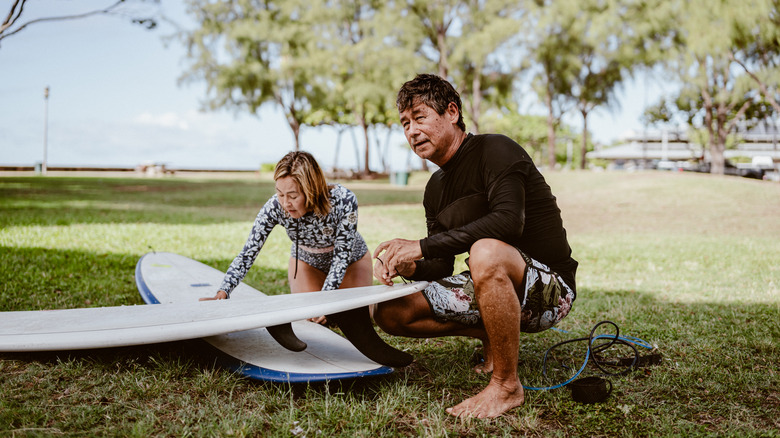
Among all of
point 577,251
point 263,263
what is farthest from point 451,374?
point 577,251

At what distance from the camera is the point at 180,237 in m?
7.93

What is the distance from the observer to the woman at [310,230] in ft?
10.4

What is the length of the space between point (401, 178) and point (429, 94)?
23010 millimetres

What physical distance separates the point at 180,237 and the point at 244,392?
19.2 feet

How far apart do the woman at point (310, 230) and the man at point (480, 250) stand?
819 millimetres

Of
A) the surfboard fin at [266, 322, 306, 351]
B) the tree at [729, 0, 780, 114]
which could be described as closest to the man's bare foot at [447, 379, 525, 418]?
the surfboard fin at [266, 322, 306, 351]

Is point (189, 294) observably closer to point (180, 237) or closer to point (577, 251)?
point (180, 237)

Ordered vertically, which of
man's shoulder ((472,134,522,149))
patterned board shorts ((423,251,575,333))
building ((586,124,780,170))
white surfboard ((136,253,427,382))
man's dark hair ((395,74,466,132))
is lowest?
white surfboard ((136,253,427,382))

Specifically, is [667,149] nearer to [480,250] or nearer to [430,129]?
[430,129]

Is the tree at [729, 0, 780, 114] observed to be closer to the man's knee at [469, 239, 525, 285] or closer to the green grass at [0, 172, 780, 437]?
the green grass at [0, 172, 780, 437]

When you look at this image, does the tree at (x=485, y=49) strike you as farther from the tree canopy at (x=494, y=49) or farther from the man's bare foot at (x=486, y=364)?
the man's bare foot at (x=486, y=364)

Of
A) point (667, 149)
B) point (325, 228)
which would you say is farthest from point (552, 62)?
point (667, 149)

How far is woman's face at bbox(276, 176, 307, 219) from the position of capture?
3.14 m

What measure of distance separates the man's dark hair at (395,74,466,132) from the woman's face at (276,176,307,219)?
901 millimetres
